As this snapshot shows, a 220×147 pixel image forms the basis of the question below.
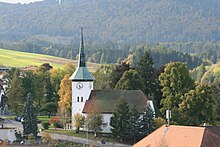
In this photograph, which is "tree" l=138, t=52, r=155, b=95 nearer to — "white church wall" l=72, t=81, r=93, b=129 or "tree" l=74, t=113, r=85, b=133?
"white church wall" l=72, t=81, r=93, b=129

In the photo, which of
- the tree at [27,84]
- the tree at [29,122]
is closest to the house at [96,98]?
the tree at [29,122]

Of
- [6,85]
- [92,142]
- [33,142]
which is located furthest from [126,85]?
[6,85]

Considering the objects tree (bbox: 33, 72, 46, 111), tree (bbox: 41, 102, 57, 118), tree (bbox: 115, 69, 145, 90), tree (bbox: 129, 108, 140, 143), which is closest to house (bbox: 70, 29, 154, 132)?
tree (bbox: 129, 108, 140, 143)

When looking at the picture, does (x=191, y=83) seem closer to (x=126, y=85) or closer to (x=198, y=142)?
(x=126, y=85)

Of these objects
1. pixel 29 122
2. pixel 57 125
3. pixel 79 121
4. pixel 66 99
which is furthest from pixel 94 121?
pixel 66 99

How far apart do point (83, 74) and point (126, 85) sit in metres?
5.52

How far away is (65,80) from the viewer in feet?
279

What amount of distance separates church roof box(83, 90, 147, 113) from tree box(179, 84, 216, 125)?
14.1 ft

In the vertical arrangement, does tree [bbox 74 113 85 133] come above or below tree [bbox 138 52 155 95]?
below

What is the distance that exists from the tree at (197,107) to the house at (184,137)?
23.2m

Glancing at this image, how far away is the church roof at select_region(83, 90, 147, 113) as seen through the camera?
245 ft

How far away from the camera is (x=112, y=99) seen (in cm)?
7625

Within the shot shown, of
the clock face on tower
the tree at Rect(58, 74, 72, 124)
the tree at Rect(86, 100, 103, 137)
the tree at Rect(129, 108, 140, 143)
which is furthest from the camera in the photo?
the tree at Rect(58, 74, 72, 124)

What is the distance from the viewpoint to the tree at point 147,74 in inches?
3374
